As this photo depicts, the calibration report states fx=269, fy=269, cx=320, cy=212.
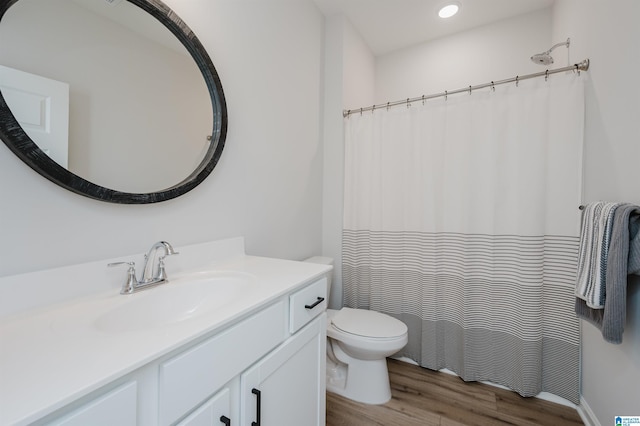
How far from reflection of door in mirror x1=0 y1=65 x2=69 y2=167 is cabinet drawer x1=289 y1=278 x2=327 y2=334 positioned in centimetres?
85

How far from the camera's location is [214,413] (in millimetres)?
682

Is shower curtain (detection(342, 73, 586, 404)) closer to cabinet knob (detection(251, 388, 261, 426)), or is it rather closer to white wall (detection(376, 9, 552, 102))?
white wall (detection(376, 9, 552, 102))

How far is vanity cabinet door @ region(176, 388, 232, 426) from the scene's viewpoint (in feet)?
2.06

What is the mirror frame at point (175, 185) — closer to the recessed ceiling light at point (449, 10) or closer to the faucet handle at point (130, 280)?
the faucet handle at point (130, 280)

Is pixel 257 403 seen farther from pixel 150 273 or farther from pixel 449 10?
pixel 449 10

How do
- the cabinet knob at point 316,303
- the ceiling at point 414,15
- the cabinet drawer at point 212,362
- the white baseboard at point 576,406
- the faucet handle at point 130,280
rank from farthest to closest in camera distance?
the ceiling at point 414,15, the white baseboard at point 576,406, the cabinet knob at point 316,303, the faucet handle at point 130,280, the cabinet drawer at point 212,362

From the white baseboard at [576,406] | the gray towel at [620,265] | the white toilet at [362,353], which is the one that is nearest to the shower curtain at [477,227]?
the white baseboard at [576,406]

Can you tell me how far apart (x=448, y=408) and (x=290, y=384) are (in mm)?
1119

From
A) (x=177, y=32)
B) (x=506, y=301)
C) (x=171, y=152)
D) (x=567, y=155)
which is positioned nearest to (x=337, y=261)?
(x=506, y=301)

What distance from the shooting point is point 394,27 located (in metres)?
2.34

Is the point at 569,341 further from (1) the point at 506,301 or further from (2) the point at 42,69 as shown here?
(2) the point at 42,69

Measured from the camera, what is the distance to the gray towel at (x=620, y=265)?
0.98 meters

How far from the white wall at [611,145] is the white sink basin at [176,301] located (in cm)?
154

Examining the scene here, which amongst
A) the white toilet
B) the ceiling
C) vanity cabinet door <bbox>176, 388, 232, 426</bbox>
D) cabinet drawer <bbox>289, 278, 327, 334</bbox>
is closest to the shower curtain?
the white toilet
